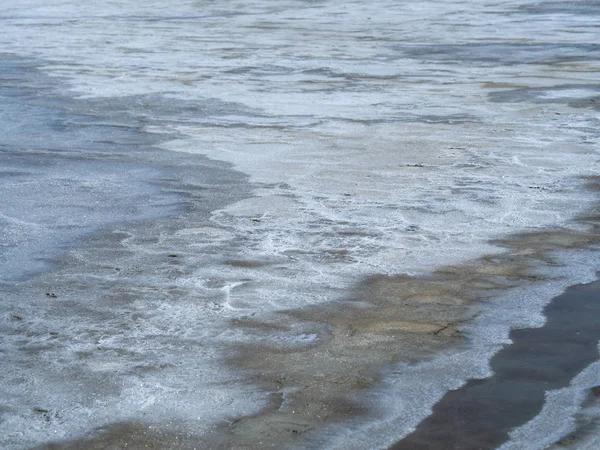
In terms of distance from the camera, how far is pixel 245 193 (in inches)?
289

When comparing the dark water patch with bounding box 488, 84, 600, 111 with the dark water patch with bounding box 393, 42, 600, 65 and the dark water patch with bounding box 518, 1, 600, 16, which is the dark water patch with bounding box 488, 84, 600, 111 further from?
the dark water patch with bounding box 518, 1, 600, 16

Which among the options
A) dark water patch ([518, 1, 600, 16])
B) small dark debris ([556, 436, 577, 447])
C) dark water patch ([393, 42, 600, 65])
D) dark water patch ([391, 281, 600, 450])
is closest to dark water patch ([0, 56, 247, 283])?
dark water patch ([391, 281, 600, 450])

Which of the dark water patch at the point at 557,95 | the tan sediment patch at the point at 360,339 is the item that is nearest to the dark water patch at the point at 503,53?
the dark water patch at the point at 557,95

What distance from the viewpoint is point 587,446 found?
364cm

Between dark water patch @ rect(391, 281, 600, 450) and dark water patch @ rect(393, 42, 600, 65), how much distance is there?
9.50 metres

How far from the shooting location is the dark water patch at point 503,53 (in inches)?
561

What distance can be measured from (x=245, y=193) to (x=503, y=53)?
8.51m

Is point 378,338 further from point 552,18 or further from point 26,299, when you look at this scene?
point 552,18

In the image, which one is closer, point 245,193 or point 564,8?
point 245,193

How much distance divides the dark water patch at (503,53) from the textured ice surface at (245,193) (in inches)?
2.1

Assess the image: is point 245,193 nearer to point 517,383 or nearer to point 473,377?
point 473,377

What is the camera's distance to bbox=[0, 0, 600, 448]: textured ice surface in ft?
14.4

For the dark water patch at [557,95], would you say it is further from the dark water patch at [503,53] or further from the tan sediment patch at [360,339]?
the tan sediment patch at [360,339]

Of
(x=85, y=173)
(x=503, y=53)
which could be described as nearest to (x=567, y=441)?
(x=85, y=173)
